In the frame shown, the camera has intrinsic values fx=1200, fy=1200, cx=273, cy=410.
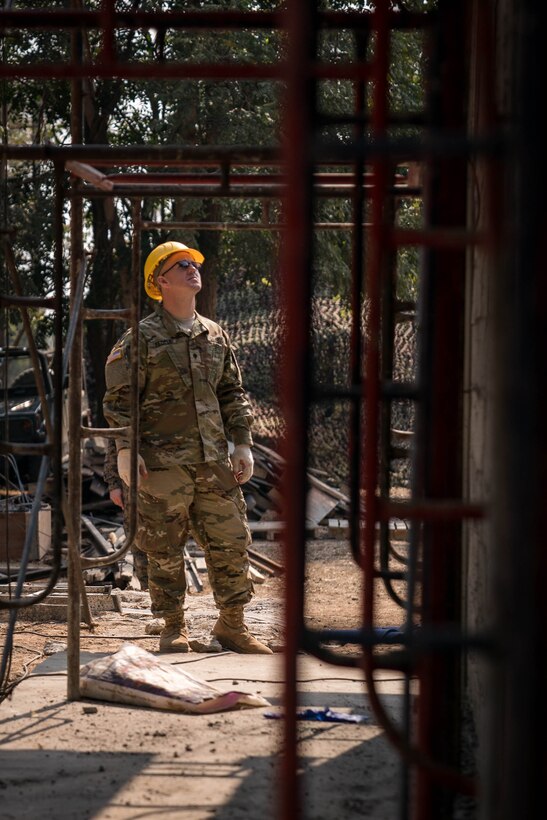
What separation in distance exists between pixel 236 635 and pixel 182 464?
38.5 inches

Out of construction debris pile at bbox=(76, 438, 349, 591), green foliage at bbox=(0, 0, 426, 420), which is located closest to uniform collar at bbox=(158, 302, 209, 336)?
construction debris pile at bbox=(76, 438, 349, 591)

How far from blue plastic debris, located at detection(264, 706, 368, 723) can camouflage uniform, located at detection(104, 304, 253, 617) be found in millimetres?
1795

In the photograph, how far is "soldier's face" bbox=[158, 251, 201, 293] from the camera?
6.68 meters

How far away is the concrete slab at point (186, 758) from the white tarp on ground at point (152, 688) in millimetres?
45

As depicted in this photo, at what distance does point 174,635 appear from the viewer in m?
6.56

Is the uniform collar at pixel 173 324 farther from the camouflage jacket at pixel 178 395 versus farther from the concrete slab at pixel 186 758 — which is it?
the concrete slab at pixel 186 758

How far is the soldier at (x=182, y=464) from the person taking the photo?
6.61m

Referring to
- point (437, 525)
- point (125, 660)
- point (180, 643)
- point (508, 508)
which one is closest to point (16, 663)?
point (180, 643)

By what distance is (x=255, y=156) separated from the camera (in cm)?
448

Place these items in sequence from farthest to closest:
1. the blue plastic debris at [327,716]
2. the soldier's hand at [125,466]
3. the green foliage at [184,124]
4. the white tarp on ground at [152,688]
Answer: the green foliage at [184,124] < the soldier's hand at [125,466] < the white tarp on ground at [152,688] < the blue plastic debris at [327,716]

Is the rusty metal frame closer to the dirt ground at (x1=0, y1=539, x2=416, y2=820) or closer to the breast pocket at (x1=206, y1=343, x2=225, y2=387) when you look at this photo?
the dirt ground at (x1=0, y1=539, x2=416, y2=820)

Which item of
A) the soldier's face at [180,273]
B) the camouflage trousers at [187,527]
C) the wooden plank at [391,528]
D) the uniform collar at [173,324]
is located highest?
the soldier's face at [180,273]

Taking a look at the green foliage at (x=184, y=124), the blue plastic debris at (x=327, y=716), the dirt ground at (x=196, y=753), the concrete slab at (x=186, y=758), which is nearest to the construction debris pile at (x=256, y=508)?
the green foliage at (x=184, y=124)

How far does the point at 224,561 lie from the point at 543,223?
490 centimetres
